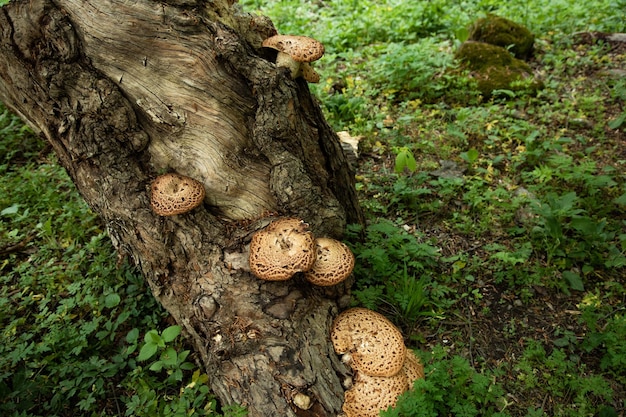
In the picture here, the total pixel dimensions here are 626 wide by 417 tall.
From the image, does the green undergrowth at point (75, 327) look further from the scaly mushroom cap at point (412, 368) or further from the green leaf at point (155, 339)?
the scaly mushroom cap at point (412, 368)

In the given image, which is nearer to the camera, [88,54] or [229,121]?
[88,54]

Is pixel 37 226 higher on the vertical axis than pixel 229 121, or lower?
lower

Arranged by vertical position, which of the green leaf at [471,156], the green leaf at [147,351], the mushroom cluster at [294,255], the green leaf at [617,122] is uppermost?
the green leaf at [617,122]

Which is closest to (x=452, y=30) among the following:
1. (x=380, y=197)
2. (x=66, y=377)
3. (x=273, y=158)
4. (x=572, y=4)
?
(x=572, y=4)

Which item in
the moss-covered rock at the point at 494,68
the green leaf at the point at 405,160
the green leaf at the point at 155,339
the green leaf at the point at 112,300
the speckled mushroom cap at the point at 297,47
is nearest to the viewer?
the green leaf at the point at 155,339

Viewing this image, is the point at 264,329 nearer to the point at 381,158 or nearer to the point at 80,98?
the point at 80,98

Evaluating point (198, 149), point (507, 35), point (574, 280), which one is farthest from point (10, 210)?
point (507, 35)

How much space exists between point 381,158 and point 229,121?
339 cm

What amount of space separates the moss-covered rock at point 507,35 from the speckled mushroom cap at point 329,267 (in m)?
6.80

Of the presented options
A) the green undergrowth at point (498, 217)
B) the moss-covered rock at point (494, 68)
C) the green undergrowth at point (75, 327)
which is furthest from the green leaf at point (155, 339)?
the moss-covered rock at point (494, 68)

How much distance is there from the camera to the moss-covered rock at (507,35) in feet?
26.7

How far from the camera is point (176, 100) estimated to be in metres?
3.59

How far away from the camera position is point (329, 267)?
11.5 ft

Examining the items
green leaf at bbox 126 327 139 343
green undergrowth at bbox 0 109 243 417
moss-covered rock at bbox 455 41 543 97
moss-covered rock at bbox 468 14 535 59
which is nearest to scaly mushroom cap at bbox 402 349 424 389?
green undergrowth at bbox 0 109 243 417
